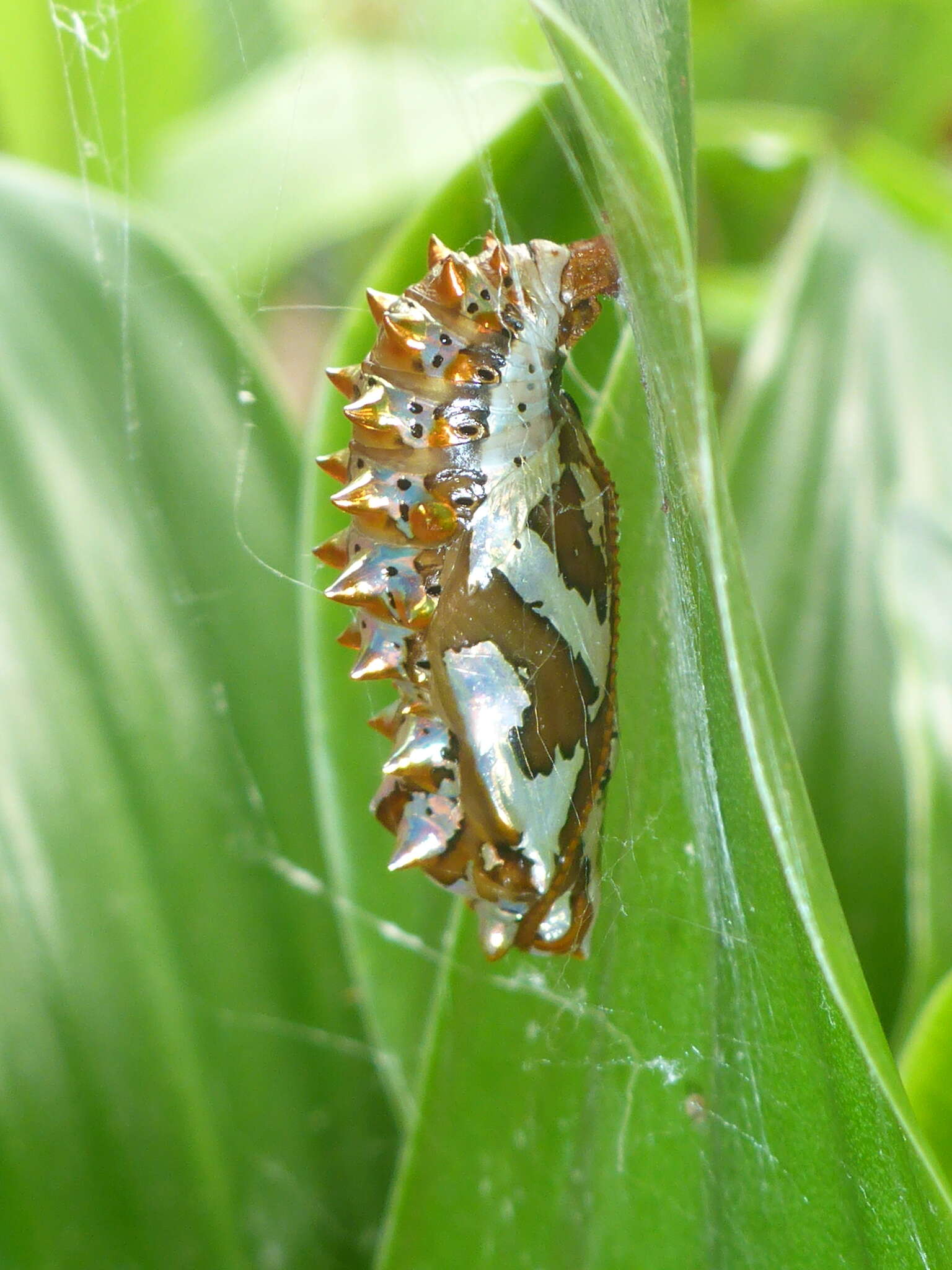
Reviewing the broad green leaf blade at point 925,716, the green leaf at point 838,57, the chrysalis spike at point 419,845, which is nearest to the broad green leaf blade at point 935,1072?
the broad green leaf blade at point 925,716

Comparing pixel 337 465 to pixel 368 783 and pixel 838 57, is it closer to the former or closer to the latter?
pixel 368 783

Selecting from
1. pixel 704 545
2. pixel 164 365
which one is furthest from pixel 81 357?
pixel 704 545

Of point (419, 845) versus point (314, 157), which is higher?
point (314, 157)

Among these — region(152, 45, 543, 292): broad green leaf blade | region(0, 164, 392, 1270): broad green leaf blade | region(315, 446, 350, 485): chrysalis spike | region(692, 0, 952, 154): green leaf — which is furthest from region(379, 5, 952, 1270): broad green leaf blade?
region(692, 0, 952, 154): green leaf

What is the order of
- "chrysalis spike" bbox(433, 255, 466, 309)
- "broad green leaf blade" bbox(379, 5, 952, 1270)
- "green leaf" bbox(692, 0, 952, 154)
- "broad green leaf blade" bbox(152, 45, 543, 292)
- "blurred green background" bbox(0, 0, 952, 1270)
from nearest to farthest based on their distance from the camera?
"broad green leaf blade" bbox(379, 5, 952, 1270)
"chrysalis spike" bbox(433, 255, 466, 309)
"blurred green background" bbox(0, 0, 952, 1270)
"broad green leaf blade" bbox(152, 45, 543, 292)
"green leaf" bbox(692, 0, 952, 154)

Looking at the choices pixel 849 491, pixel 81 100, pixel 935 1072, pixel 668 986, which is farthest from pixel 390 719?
pixel 81 100

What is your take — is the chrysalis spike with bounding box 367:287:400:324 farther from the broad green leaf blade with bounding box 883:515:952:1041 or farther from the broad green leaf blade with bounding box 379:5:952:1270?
the broad green leaf blade with bounding box 883:515:952:1041
